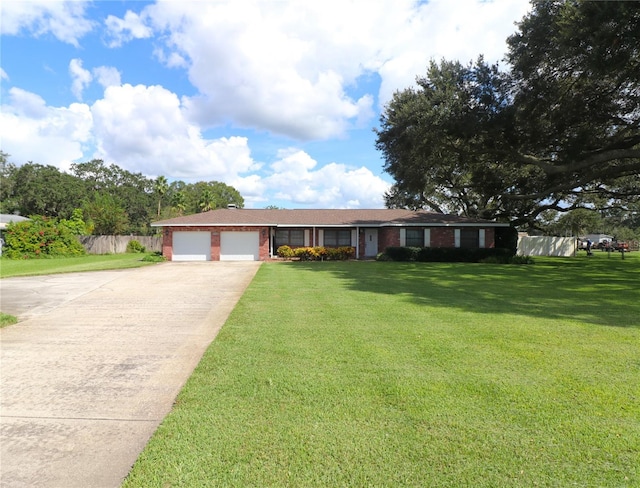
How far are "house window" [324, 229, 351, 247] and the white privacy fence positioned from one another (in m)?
18.0

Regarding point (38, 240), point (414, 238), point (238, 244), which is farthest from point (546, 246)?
point (38, 240)

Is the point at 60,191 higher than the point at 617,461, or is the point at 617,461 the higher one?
the point at 60,191

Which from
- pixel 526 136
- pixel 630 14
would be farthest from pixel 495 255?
pixel 630 14

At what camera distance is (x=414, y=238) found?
24.2m

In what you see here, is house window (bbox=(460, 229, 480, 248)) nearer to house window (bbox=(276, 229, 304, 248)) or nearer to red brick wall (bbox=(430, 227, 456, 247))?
red brick wall (bbox=(430, 227, 456, 247))

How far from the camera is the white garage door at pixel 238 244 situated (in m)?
23.7

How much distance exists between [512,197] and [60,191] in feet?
149

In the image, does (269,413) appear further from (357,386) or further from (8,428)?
(8,428)

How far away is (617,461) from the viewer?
2697mm

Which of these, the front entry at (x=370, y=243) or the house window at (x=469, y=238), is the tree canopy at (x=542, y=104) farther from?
the front entry at (x=370, y=243)

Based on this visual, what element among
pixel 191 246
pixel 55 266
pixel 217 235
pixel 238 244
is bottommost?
pixel 55 266

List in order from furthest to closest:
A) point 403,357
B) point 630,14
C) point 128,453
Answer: point 630,14 < point 403,357 < point 128,453

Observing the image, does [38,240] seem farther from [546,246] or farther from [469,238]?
[546,246]

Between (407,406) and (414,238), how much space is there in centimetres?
2136
